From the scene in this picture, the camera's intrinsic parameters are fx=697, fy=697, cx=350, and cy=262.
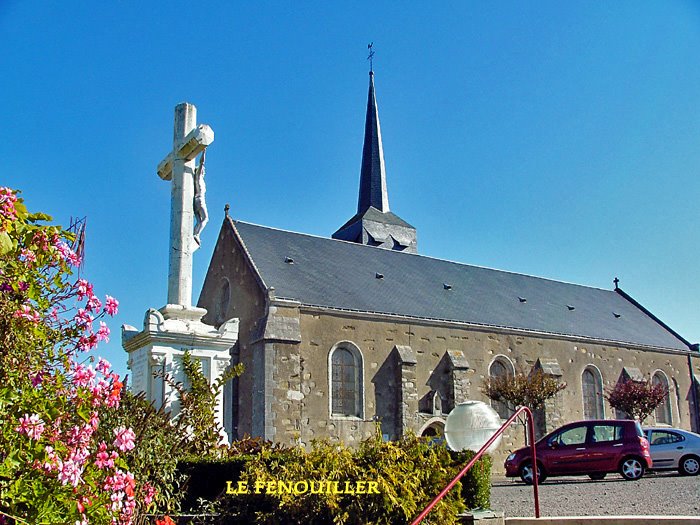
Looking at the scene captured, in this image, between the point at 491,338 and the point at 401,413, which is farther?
the point at 491,338

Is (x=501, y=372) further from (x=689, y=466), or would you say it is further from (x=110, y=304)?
(x=110, y=304)

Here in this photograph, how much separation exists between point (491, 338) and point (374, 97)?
627 inches

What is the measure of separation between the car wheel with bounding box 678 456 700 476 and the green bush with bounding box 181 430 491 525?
1022 cm

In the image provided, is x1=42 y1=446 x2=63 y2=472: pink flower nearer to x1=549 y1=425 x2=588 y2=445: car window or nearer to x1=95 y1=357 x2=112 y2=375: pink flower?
x1=95 y1=357 x2=112 y2=375: pink flower

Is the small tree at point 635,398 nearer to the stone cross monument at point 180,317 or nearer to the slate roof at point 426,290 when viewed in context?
the slate roof at point 426,290

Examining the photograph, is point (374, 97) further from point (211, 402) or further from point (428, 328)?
point (211, 402)

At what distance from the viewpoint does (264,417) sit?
60.0 ft

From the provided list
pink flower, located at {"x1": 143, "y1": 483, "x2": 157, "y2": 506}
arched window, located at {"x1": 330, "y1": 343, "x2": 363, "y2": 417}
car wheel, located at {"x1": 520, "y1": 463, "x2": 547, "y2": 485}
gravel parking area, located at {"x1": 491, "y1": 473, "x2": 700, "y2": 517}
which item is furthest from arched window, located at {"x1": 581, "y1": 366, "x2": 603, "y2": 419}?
pink flower, located at {"x1": 143, "y1": 483, "x2": 157, "y2": 506}

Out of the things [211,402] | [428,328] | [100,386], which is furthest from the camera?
[428,328]

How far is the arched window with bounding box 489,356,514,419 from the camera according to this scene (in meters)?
23.6

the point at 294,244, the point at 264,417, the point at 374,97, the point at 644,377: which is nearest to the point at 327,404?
the point at 264,417

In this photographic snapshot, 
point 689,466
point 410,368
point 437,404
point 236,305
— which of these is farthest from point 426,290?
point 689,466

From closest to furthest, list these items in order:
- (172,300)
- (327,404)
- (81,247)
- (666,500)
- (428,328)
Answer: (81,247)
(172,300)
(666,500)
(327,404)
(428,328)

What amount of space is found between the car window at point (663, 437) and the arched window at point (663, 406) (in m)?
15.0
